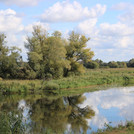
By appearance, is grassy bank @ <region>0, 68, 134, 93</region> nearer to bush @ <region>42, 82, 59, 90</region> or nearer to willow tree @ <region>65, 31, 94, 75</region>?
bush @ <region>42, 82, 59, 90</region>

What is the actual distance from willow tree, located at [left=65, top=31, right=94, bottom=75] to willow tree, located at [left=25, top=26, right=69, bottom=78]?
311 cm

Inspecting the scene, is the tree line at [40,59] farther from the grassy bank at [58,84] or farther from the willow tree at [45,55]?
the grassy bank at [58,84]

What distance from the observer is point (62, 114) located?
1703 centimetres

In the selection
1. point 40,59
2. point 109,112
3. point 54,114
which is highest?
point 40,59

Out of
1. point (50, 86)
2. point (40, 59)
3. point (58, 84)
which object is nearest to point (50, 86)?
point (50, 86)

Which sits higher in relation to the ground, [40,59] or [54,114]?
[40,59]

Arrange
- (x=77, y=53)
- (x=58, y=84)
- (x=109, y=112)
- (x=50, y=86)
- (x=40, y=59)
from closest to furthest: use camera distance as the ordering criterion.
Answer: (x=109, y=112), (x=50, y=86), (x=58, y=84), (x=40, y=59), (x=77, y=53)

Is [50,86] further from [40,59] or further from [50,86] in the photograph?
[40,59]

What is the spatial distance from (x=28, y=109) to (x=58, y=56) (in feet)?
62.9

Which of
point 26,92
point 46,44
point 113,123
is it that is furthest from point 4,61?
point 113,123

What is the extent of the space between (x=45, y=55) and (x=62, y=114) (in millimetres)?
21458

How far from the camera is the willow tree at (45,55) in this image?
115 ft

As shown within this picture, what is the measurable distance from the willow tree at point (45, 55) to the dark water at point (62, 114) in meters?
11.1

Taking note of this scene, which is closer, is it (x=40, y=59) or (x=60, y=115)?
(x=60, y=115)
